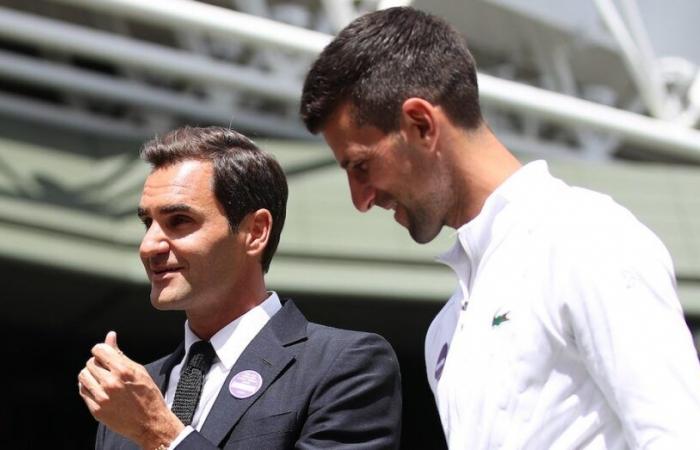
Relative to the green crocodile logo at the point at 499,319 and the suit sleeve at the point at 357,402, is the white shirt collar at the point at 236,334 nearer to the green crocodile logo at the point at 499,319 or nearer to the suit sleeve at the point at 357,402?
the suit sleeve at the point at 357,402

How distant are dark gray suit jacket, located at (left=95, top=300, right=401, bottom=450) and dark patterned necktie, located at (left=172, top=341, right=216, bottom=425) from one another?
A: 0.25 feet

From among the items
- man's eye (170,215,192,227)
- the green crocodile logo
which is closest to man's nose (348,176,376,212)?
the green crocodile logo

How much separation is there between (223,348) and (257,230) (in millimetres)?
326

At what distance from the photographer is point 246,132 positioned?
11281 millimetres

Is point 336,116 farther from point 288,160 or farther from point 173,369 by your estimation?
point 288,160

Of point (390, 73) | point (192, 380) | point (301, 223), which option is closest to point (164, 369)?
point (192, 380)

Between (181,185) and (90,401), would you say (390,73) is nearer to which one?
(181,185)

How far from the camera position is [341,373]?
9.53 feet

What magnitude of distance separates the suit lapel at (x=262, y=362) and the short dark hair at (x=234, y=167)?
179 mm

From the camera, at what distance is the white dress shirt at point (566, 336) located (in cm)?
201

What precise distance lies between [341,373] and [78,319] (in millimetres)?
9673

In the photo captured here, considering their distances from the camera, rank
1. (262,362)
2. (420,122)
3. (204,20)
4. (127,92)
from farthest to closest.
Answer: (127,92)
(204,20)
(262,362)
(420,122)

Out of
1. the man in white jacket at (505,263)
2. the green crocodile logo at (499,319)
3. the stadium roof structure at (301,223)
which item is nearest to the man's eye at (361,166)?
the man in white jacket at (505,263)

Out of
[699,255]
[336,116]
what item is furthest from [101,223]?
[336,116]
